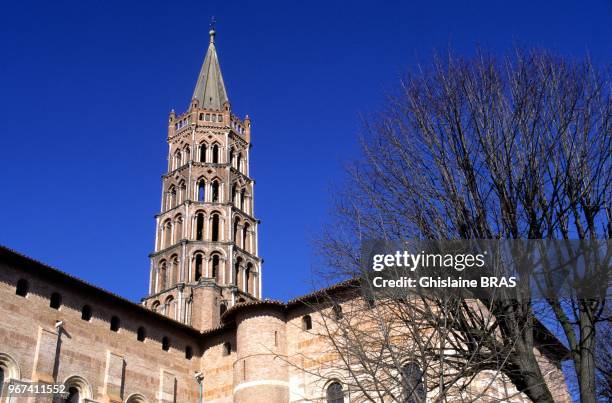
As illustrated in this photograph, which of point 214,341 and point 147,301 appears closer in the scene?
point 214,341

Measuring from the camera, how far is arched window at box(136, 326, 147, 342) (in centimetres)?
2623

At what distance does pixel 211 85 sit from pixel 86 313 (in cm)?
2914

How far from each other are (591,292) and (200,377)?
20.9 m

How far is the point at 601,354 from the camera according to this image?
63.5ft

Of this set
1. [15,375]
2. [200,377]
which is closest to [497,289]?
[15,375]

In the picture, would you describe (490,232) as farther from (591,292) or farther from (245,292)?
(245,292)

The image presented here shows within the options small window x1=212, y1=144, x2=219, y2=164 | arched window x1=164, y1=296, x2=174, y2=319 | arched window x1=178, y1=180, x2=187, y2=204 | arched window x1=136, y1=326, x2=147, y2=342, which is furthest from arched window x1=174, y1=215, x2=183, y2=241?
arched window x1=136, y1=326, x2=147, y2=342

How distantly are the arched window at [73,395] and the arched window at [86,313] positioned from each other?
2650 mm

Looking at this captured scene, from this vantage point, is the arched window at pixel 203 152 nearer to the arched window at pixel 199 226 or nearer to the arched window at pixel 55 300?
the arched window at pixel 199 226

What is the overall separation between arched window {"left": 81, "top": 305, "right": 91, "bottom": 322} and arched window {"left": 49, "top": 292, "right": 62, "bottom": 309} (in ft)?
3.46

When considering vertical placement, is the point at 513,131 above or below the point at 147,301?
below

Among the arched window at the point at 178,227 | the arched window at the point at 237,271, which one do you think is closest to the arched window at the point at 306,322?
the arched window at the point at 237,271

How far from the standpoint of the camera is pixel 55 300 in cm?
2333

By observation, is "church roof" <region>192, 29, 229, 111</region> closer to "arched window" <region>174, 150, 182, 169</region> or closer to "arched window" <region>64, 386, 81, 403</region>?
"arched window" <region>174, 150, 182, 169</region>
